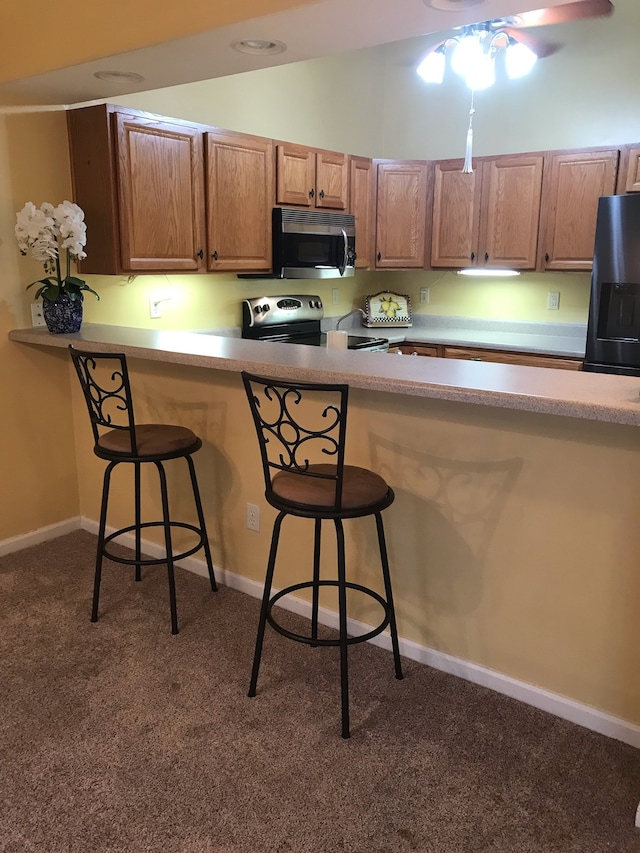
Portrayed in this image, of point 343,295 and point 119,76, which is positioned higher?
point 119,76

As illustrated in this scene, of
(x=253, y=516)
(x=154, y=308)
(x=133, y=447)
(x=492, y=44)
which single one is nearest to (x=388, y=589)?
(x=253, y=516)

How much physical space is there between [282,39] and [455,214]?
2.70 m

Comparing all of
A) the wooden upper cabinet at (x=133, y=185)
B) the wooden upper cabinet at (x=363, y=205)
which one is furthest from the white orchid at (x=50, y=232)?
the wooden upper cabinet at (x=363, y=205)

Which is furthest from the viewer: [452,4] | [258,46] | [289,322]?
[289,322]

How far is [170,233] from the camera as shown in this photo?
332 cm

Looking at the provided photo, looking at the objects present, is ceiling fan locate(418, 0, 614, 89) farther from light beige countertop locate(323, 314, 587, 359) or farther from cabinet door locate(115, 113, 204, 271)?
light beige countertop locate(323, 314, 587, 359)

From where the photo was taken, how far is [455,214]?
4617 mm

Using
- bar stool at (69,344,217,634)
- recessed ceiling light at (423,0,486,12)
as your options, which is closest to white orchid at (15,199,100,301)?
bar stool at (69,344,217,634)

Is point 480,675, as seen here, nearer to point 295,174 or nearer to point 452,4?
point 452,4

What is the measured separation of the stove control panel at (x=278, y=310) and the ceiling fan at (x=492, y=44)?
1.56 metres

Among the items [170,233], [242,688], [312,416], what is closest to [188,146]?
[170,233]

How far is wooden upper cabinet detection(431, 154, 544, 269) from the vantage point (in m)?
4.30

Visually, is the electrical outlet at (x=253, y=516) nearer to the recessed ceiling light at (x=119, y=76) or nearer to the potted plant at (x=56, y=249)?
the potted plant at (x=56, y=249)

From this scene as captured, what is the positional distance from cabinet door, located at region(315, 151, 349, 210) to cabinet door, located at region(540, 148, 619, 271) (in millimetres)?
1263
